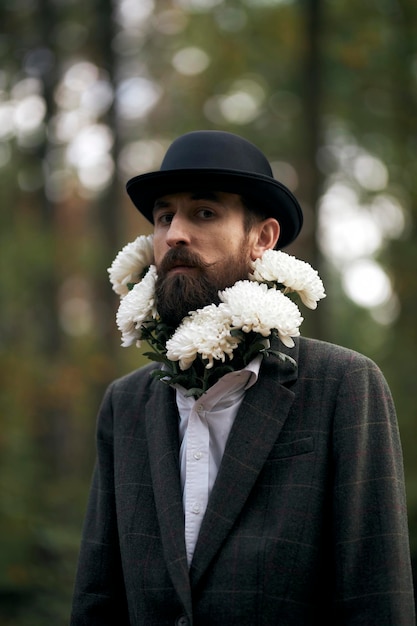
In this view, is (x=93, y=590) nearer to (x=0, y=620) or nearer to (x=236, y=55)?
(x=0, y=620)

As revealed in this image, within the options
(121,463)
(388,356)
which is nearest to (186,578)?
(121,463)

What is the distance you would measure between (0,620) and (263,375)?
4744 millimetres

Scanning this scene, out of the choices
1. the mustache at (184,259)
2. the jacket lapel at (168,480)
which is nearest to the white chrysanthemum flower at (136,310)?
the mustache at (184,259)

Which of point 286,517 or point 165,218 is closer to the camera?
point 286,517

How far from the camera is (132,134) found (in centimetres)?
1230

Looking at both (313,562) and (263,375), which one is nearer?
(313,562)

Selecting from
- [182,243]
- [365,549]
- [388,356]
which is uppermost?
[388,356]

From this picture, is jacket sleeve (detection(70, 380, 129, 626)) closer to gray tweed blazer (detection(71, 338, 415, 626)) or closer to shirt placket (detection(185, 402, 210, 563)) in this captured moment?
gray tweed blazer (detection(71, 338, 415, 626))

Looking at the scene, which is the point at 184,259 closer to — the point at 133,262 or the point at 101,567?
the point at 133,262

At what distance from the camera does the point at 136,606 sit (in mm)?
2553

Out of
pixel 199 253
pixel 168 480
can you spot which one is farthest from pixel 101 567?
pixel 199 253

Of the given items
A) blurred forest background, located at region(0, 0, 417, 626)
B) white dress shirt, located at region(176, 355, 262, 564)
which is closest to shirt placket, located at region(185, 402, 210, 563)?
white dress shirt, located at region(176, 355, 262, 564)

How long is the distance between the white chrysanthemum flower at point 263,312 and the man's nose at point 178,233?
11.0 inches

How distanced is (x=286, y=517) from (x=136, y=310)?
96cm
